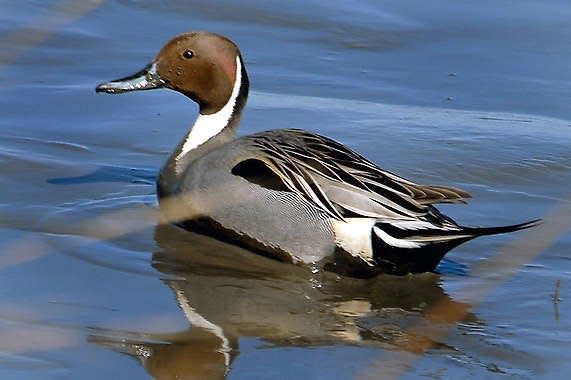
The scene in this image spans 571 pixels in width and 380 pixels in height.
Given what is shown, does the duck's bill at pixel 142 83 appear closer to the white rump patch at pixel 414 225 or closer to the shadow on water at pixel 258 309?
the shadow on water at pixel 258 309

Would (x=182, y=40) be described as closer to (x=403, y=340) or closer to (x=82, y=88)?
(x=82, y=88)

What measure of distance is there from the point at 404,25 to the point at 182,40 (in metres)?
3.19

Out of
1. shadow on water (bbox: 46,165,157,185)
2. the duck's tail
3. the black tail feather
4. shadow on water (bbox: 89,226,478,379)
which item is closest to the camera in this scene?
shadow on water (bbox: 89,226,478,379)

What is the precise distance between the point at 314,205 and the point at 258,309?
756mm

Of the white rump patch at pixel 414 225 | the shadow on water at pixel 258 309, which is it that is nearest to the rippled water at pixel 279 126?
the shadow on water at pixel 258 309


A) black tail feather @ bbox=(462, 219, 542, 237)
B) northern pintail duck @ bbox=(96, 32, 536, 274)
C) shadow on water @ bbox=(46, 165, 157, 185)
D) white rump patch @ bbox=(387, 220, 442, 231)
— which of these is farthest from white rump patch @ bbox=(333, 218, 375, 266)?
shadow on water @ bbox=(46, 165, 157, 185)

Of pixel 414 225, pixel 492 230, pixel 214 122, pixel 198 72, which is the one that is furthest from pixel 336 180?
pixel 198 72

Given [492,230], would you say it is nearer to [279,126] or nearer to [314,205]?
[314,205]

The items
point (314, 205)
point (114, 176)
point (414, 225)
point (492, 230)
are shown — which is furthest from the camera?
point (114, 176)

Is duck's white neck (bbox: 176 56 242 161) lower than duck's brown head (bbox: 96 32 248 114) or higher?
lower

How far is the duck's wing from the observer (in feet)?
17.8

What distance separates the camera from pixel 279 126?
730 centimetres

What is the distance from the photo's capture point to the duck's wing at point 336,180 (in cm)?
543

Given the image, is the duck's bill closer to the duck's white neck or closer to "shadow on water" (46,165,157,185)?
the duck's white neck
